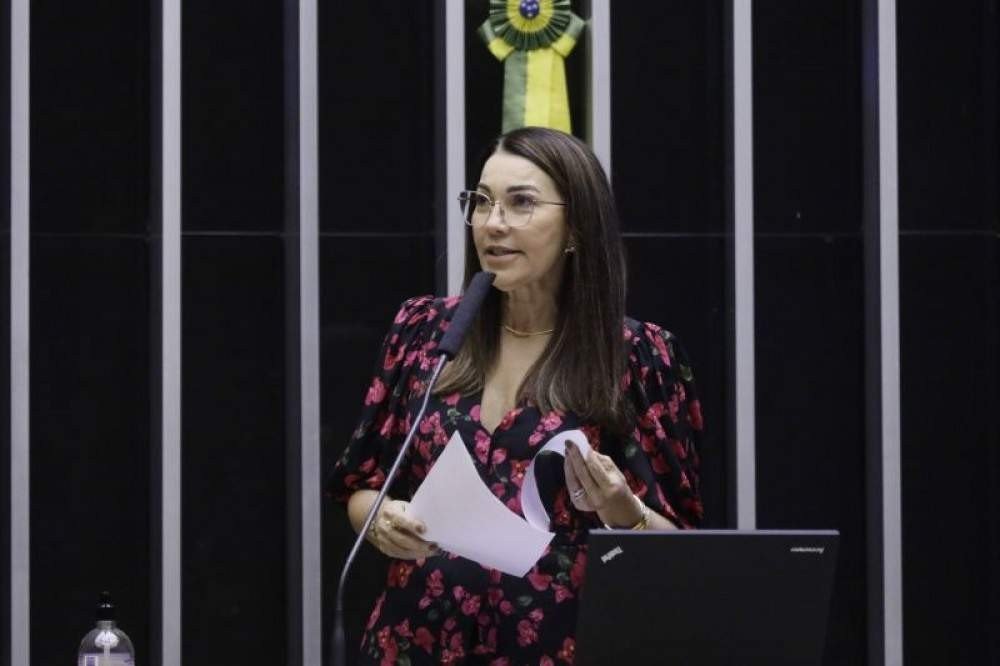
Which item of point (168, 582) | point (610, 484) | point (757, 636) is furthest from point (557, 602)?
point (168, 582)

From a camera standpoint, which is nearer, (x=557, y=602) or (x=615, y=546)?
(x=615, y=546)

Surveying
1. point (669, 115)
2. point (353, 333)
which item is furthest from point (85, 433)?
point (669, 115)

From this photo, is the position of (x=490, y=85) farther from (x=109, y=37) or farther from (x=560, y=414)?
(x=560, y=414)

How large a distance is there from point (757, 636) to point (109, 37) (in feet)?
11.3

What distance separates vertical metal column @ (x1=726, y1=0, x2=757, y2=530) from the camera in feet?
17.2

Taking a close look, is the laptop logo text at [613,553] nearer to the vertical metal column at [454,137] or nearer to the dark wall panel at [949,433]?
the vertical metal column at [454,137]

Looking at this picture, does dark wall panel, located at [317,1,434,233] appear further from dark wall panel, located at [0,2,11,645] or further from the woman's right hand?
the woman's right hand

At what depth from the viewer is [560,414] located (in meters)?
2.89

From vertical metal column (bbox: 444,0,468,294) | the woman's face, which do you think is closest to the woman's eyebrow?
the woman's face

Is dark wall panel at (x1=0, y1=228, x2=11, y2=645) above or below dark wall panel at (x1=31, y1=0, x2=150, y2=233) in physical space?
below

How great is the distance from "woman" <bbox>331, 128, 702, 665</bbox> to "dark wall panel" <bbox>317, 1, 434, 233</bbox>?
2126 mm

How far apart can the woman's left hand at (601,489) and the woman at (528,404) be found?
0.01m

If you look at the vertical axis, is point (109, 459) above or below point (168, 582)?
above

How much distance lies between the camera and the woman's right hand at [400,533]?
105 inches
